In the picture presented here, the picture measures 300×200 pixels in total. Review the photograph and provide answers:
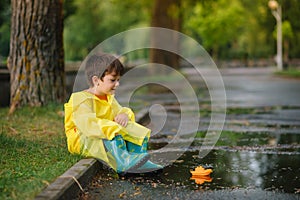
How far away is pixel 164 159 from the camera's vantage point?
6.80 m

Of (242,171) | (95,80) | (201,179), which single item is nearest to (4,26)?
(95,80)

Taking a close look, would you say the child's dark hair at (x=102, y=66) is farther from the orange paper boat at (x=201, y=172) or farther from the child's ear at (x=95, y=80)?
the orange paper boat at (x=201, y=172)

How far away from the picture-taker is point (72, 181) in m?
4.93

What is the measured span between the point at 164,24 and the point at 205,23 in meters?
36.1

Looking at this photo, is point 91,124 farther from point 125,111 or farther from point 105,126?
point 125,111

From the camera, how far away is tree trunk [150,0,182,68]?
1151 inches

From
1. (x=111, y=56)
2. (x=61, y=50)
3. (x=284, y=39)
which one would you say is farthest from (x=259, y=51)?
(x=111, y=56)

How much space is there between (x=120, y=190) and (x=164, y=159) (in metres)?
1.67

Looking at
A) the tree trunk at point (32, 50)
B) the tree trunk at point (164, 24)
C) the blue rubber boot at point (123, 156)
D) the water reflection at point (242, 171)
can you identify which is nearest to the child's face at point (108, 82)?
the blue rubber boot at point (123, 156)

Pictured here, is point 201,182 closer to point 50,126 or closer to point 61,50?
point 50,126

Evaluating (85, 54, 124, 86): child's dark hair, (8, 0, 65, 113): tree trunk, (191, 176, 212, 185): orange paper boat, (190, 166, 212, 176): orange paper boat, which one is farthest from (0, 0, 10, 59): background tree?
(191, 176, 212, 185): orange paper boat

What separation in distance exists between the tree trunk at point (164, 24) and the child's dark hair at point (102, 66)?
2153 cm

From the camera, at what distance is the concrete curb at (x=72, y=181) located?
445 cm

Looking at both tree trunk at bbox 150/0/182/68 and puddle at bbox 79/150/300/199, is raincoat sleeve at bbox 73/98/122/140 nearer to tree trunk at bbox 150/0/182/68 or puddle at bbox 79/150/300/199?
puddle at bbox 79/150/300/199
